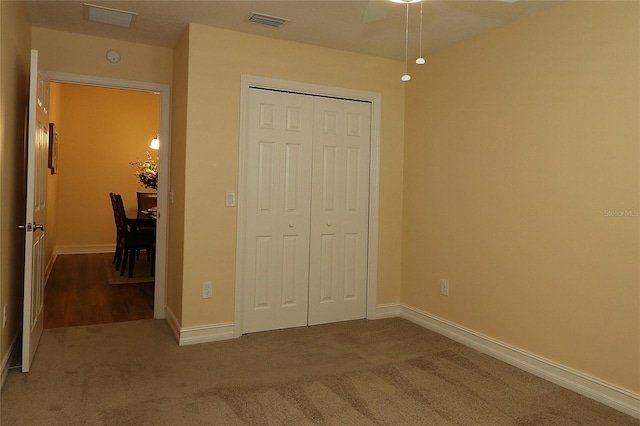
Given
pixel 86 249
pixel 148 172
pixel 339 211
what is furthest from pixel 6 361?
pixel 86 249

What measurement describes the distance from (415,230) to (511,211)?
105cm

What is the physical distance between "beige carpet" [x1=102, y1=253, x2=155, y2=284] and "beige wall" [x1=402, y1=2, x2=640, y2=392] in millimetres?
3487

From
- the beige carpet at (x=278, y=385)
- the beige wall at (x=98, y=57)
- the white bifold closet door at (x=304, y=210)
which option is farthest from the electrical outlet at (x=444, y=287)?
the beige wall at (x=98, y=57)

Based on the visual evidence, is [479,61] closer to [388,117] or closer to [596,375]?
[388,117]

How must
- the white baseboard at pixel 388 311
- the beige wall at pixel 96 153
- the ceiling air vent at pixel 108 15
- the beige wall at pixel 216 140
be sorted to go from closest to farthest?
the ceiling air vent at pixel 108 15
the beige wall at pixel 216 140
the white baseboard at pixel 388 311
the beige wall at pixel 96 153

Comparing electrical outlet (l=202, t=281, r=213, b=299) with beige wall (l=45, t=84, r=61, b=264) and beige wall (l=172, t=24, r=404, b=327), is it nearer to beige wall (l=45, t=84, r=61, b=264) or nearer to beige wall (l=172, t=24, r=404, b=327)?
beige wall (l=172, t=24, r=404, b=327)

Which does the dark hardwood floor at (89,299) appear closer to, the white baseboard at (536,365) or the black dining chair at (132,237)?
the black dining chair at (132,237)

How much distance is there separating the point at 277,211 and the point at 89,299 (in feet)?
7.76

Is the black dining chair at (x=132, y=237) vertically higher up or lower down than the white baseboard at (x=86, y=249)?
higher up

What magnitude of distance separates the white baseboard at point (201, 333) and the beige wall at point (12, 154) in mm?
1049

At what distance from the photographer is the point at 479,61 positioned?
3469mm

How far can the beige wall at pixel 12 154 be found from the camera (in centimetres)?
257

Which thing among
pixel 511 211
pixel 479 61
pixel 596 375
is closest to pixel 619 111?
pixel 511 211

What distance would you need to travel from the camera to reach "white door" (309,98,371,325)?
395 cm
